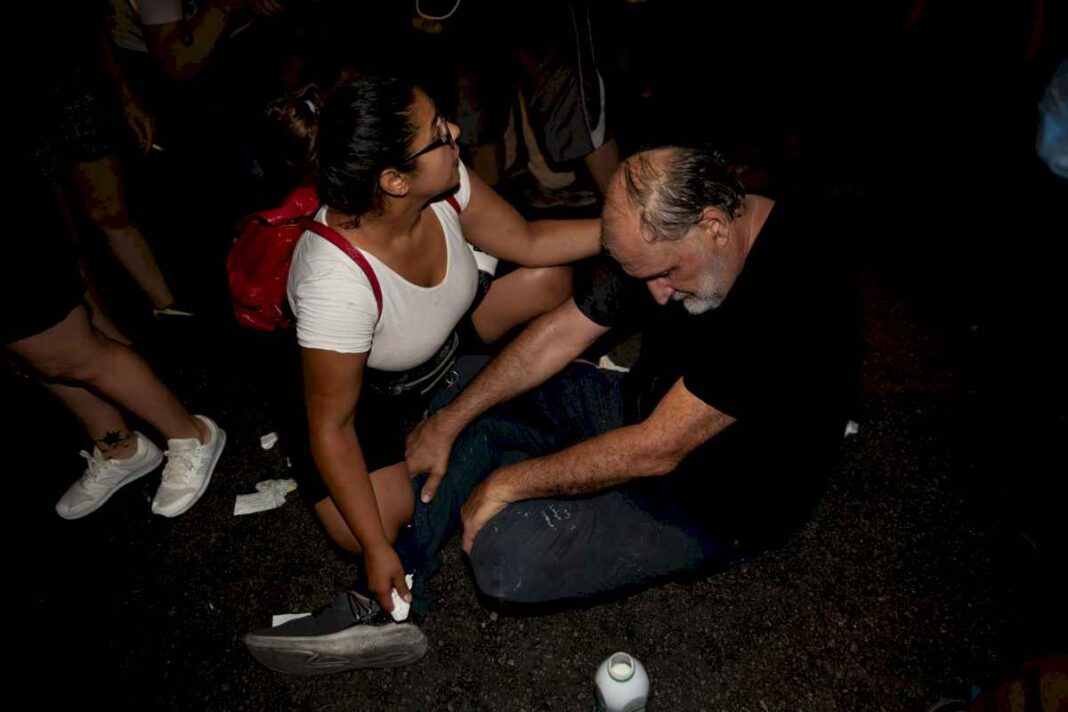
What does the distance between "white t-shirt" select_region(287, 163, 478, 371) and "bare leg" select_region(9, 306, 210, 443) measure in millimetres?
930

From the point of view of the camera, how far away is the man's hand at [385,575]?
6.82ft

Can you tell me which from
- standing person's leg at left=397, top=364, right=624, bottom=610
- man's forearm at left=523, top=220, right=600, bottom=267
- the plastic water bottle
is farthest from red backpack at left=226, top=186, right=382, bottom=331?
the plastic water bottle

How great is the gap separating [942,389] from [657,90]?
2.93m

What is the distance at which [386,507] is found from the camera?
2.24 m

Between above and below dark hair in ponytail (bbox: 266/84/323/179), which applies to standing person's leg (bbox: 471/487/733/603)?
below

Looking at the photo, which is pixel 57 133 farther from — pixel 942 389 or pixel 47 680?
pixel 942 389

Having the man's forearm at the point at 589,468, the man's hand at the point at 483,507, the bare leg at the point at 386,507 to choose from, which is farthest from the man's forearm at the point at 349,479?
the man's forearm at the point at 589,468

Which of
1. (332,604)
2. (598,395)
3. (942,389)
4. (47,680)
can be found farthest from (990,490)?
(47,680)

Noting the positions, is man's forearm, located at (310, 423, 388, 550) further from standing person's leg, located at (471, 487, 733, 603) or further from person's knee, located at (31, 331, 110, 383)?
person's knee, located at (31, 331, 110, 383)

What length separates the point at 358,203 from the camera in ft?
5.96

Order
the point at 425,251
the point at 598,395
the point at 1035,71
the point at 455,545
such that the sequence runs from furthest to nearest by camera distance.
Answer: the point at 1035,71 < the point at 455,545 < the point at 598,395 < the point at 425,251

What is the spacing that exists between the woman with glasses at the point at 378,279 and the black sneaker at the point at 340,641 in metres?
0.12

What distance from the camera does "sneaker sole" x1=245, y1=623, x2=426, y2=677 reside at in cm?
212

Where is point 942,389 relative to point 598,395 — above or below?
below
